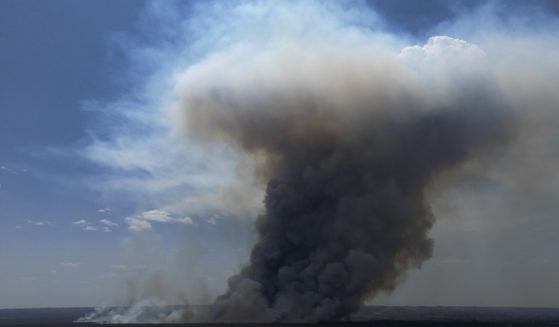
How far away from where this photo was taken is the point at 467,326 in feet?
443

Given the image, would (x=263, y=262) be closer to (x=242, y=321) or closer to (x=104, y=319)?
(x=242, y=321)

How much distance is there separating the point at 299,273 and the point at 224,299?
21.9m

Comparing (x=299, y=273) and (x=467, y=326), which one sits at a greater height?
(x=299, y=273)

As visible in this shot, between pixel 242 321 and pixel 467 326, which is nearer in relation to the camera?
pixel 242 321

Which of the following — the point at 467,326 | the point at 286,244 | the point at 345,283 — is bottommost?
the point at 467,326

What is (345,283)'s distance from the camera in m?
121

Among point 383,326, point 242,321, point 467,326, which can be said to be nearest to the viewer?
point 242,321

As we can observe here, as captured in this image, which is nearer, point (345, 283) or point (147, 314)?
point (345, 283)

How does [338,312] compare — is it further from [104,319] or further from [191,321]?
[104,319]

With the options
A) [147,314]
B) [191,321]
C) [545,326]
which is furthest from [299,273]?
[545,326]

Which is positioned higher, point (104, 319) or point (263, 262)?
point (263, 262)

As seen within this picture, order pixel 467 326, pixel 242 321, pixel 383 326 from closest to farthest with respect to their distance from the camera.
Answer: pixel 242 321 → pixel 383 326 → pixel 467 326

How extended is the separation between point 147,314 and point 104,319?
12.3 m

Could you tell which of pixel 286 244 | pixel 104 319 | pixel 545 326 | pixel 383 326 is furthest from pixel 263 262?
pixel 545 326
